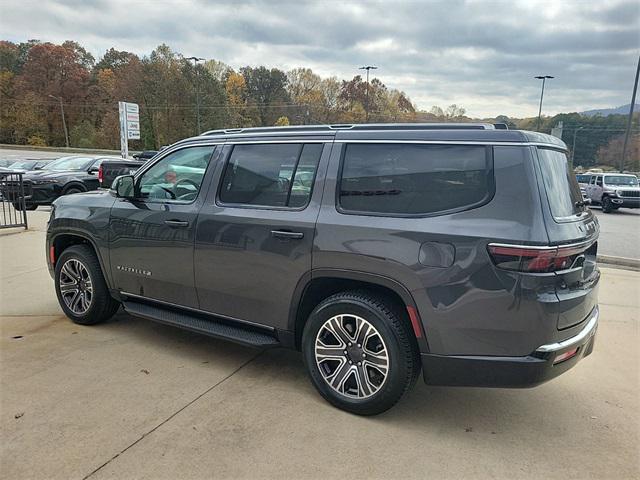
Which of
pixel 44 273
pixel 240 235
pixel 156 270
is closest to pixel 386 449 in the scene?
pixel 240 235

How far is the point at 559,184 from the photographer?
2818 millimetres

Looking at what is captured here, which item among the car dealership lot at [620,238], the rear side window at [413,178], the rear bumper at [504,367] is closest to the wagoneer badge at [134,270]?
the rear side window at [413,178]

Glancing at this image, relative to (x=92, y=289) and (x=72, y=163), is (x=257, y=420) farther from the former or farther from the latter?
(x=72, y=163)

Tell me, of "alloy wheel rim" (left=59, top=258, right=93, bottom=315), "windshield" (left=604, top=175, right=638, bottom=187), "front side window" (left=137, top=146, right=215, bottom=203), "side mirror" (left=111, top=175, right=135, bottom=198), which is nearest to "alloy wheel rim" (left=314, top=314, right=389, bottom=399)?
"front side window" (left=137, top=146, right=215, bottom=203)

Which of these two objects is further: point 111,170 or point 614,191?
point 614,191

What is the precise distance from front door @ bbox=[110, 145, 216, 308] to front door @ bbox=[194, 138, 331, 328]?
16cm

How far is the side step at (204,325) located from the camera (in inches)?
135

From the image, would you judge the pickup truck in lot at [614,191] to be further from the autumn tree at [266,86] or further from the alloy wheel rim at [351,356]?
the autumn tree at [266,86]

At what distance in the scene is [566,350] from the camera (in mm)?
2637

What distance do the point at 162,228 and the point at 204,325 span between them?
2.89 ft

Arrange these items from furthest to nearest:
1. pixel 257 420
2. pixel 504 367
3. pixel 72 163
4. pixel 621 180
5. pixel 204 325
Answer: pixel 621 180 → pixel 72 163 → pixel 204 325 → pixel 257 420 → pixel 504 367

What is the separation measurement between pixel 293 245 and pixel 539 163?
1.60 m

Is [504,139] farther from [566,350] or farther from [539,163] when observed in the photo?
[566,350]

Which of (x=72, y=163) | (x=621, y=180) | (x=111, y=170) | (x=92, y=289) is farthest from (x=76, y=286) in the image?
(x=621, y=180)
